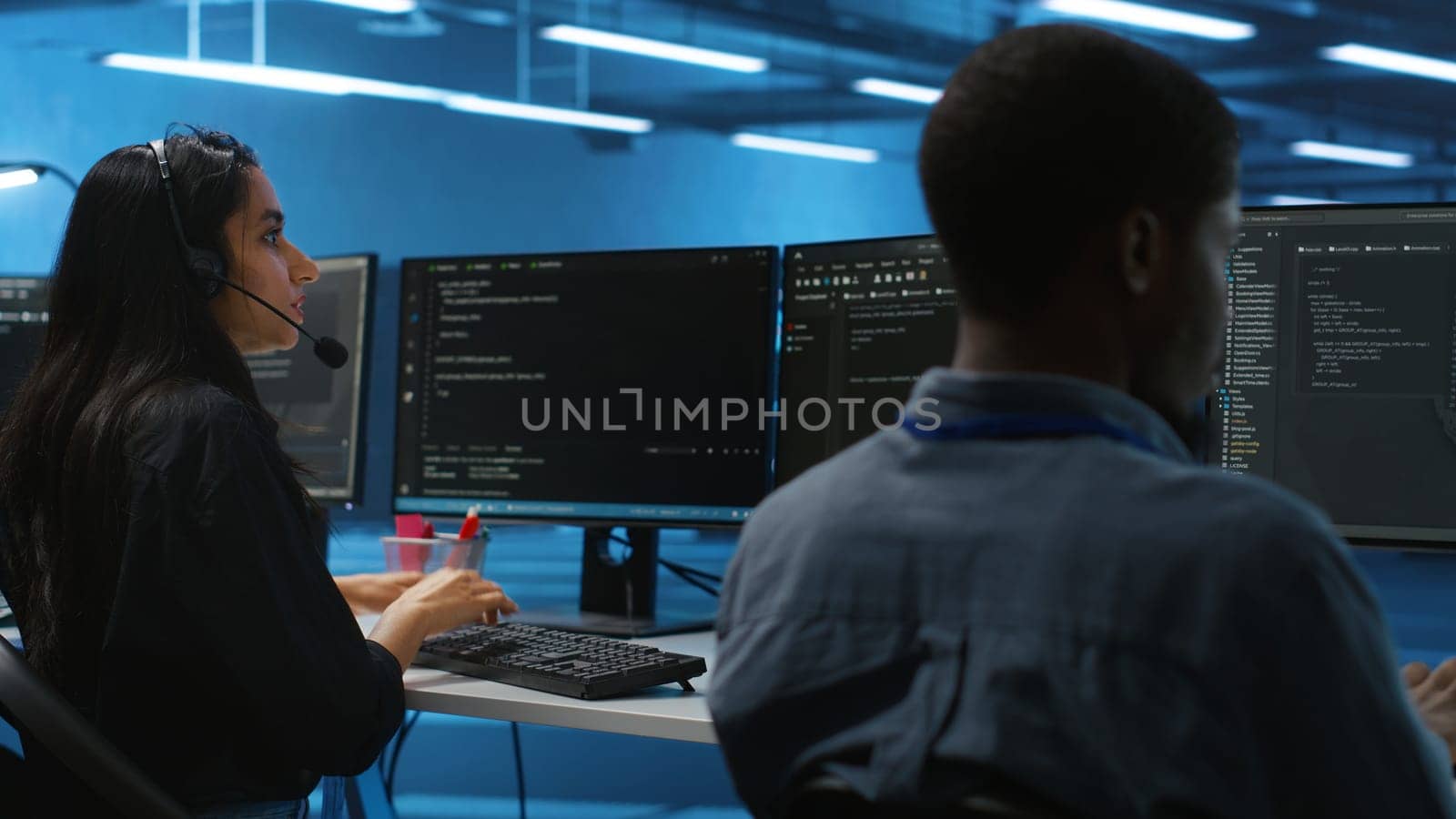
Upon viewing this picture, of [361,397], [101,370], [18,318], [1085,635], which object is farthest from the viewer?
[18,318]

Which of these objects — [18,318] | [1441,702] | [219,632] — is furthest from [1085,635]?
[18,318]

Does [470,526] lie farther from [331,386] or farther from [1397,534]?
[1397,534]

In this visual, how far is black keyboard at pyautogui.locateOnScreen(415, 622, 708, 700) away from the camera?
1.41 metres

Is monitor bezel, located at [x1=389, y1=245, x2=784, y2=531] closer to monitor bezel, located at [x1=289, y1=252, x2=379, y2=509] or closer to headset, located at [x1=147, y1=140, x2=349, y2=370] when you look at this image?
monitor bezel, located at [x1=289, y1=252, x2=379, y2=509]

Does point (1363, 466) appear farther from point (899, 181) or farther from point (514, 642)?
point (899, 181)

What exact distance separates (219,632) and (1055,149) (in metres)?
0.85

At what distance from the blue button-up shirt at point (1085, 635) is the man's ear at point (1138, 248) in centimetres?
7

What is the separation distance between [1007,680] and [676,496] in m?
1.30

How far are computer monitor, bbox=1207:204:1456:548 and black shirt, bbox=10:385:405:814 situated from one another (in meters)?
1.10

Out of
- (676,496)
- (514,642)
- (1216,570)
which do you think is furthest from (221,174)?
(1216,570)

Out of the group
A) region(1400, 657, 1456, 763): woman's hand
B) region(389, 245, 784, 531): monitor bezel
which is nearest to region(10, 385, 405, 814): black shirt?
region(389, 245, 784, 531): monitor bezel

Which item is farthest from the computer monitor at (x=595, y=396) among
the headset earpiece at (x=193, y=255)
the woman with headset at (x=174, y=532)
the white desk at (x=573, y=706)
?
the headset earpiece at (x=193, y=255)

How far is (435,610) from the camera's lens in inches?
62.0

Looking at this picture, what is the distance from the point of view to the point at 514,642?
1607 millimetres
